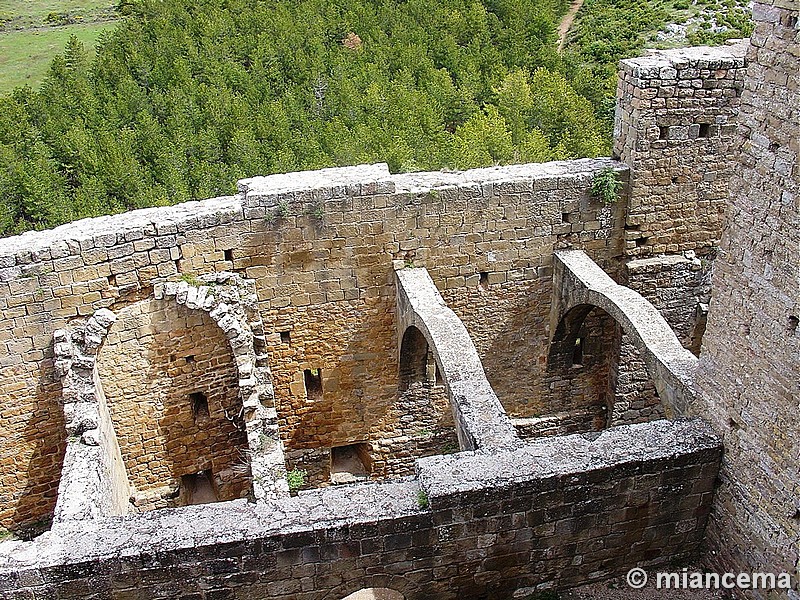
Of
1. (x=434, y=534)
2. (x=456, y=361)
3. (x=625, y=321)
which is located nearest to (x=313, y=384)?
(x=456, y=361)

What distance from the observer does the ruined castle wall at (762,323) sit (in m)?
5.61

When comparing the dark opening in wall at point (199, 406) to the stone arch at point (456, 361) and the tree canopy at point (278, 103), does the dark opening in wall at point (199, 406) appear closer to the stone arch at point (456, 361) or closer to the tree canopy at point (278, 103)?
the stone arch at point (456, 361)

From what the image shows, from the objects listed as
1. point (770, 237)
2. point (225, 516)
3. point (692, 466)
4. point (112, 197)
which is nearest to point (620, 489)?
point (692, 466)

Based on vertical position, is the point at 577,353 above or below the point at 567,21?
below

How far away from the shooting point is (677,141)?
31.3ft

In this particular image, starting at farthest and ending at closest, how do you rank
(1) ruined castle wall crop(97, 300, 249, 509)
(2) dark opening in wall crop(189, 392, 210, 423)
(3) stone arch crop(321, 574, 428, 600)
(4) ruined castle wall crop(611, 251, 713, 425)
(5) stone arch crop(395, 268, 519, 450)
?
(4) ruined castle wall crop(611, 251, 713, 425)
(2) dark opening in wall crop(189, 392, 210, 423)
(1) ruined castle wall crop(97, 300, 249, 509)
(5) stone arch crop(395, 268, 519, 450)
(3) stone arch crop(321, 574, 428, 600)

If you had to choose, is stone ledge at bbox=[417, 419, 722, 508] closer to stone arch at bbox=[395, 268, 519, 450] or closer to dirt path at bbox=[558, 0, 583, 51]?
stone arch at bbox=[395, 268, 519, 450]

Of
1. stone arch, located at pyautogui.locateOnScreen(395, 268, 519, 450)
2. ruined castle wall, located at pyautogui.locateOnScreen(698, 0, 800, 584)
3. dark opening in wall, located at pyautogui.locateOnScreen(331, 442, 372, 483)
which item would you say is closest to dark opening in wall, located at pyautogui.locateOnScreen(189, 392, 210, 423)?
dark opening in wall, located at pyautogui.locateOnScreen(331, 442, 372, 483)

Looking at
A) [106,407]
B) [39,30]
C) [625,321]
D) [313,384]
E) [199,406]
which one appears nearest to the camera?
[625,321]

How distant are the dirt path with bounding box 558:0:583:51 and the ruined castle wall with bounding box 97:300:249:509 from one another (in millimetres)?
30472

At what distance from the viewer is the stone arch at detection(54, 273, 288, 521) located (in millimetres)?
7293

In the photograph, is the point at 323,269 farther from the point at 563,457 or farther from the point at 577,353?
the point at 563,457

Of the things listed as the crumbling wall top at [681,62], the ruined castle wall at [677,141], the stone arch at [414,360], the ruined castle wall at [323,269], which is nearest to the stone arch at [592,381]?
the ruined castle wall at [323,269]

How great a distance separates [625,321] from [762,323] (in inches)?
91.8
